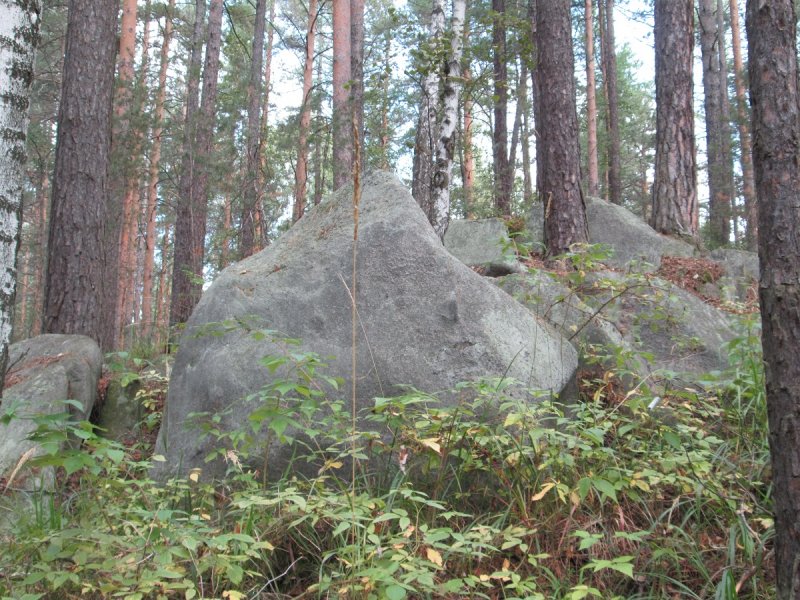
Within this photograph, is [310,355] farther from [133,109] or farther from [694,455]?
[133,109]

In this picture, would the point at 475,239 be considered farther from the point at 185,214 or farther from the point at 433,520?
the point at 433,520

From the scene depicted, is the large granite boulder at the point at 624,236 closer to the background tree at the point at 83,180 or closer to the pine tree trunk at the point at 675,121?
the pine tree trunk at the point at 675,121

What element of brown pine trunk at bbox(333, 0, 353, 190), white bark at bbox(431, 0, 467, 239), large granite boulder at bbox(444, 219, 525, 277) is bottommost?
large granite boulder at bbox(444, 219, 525, 277)

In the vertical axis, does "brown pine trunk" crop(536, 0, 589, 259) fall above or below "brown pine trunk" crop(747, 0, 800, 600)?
above

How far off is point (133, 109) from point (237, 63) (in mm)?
4923

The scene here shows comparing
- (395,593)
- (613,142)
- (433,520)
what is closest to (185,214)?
(433,520)

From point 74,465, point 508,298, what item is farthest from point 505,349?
point 74,465

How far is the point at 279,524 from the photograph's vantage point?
261 centimetres

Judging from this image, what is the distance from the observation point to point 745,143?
632 inches

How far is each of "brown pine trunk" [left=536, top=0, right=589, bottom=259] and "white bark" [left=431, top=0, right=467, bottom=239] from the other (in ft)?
3.48

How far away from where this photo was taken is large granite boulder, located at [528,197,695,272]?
827 cm

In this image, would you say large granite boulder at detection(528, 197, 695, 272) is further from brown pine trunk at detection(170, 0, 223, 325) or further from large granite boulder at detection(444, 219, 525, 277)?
brown pine trunk at detection(170, 0, 223, 325)

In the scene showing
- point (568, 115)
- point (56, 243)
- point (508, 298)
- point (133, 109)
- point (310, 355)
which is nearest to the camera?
point (310, 355)

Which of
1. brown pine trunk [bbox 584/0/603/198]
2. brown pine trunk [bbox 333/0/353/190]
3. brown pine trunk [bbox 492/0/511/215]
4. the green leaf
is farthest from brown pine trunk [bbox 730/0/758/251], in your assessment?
the green leaf
